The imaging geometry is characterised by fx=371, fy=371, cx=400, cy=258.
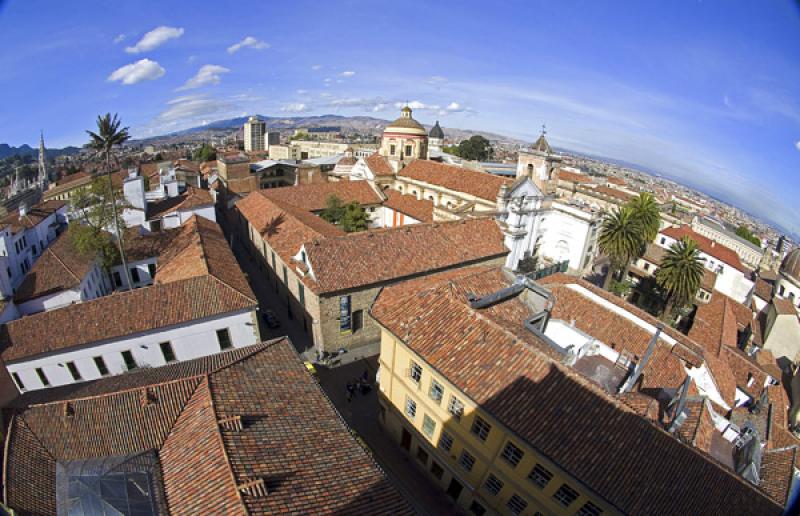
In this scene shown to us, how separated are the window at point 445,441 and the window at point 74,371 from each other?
2013 cm

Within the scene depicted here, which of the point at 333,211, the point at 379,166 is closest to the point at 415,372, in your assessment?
the point at 333,211

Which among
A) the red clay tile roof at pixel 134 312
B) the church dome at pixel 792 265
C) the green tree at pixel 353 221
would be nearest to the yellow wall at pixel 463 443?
the red clay tile roof at pixel 134 312

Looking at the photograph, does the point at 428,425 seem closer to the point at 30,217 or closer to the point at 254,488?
the point at 254,488

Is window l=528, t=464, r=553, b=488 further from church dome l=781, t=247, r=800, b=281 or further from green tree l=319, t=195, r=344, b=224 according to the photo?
church dome l=781, t=247, r=800, b=281

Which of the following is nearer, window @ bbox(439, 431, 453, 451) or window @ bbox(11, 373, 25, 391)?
window @ bbox(439, 431, 453, 451)

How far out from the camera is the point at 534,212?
37.3 meters

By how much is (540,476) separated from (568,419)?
243 cm

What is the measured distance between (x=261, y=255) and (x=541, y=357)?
2921 centimetres

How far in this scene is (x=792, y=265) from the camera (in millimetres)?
35062

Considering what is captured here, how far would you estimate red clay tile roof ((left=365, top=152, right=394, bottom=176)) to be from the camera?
50.9 meters

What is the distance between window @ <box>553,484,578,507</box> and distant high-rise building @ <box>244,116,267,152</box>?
574 feet

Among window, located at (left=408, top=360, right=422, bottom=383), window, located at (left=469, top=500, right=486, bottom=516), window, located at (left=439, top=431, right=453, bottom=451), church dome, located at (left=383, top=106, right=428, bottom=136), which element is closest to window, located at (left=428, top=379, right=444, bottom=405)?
window, located at (left=408, top=360, right=422, bottom=383)

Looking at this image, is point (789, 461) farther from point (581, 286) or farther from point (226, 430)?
point (226, 430)

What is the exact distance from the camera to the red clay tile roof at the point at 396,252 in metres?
24.8
